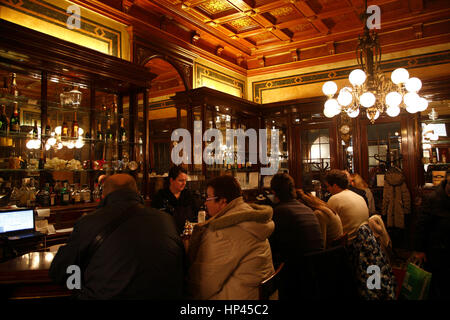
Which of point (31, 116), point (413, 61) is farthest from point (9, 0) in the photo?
point (413, 61)

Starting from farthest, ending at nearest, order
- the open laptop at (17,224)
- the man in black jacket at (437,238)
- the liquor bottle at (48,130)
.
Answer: the liquor bottle at (48,130)
the man in black jacket at (437,238)
the open laptop at (17,224)

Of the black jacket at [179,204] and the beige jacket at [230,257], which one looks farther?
the black jacket at [179,204]

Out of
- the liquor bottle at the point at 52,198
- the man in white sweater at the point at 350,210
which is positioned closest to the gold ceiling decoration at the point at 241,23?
the man in white sweater at the point at 350,210

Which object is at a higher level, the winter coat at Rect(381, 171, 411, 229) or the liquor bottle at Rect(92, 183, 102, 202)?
the liquor bottle at Rect(92, 183, 102, 202)

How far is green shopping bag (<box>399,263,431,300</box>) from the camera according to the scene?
89.4 inches

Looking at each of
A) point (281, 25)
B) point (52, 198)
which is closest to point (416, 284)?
point (52, 198)

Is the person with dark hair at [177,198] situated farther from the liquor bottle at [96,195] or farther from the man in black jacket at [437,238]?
the man in black jacket at [437,238]

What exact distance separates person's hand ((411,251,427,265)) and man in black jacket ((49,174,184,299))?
217 centimetres

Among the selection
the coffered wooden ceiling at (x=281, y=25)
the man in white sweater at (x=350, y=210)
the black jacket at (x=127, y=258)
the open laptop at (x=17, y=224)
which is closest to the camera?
the black jacket at (x=127, y=258)

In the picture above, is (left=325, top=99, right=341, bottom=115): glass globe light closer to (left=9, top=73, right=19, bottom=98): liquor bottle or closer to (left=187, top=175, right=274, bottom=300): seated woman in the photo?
(left=187, top=175, right=274, bottom=300): seated woman

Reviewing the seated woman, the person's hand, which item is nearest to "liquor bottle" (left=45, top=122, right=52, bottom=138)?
the seated woman

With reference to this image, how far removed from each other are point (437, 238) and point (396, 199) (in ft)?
9.67

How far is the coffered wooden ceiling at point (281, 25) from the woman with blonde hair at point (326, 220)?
3.64m

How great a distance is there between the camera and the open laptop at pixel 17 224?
8.41 feet
